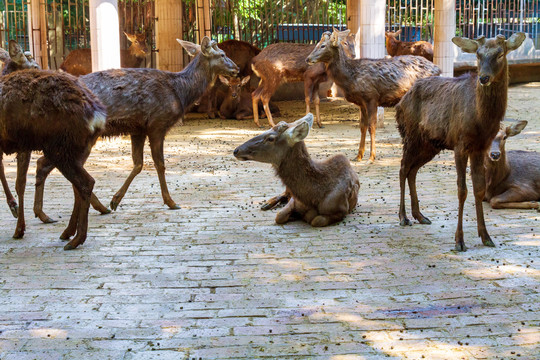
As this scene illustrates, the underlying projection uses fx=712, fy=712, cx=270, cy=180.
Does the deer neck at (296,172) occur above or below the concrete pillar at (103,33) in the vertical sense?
below

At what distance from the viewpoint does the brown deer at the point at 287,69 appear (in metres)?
17.4

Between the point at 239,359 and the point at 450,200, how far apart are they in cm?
553

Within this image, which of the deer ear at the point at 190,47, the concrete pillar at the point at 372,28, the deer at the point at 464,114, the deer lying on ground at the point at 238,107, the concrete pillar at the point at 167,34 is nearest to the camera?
the deer at the point at 464,114

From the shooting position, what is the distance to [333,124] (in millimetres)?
18156

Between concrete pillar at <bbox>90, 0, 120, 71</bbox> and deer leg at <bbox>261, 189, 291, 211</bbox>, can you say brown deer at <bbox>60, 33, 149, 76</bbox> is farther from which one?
deer leg at <bbox>261, 189, 291, 211</bbox>

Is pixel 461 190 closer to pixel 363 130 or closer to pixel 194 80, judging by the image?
pixel 194 80

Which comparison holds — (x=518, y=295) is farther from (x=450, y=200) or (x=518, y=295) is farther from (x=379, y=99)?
(x=379, y=99)

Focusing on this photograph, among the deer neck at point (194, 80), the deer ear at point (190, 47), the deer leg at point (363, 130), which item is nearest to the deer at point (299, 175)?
the deer neck at point (194, 80)

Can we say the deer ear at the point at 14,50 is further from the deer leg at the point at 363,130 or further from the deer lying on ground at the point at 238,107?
the deer lying on ground at the point at 238,107

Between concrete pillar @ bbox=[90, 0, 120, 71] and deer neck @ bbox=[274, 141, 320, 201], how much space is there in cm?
760

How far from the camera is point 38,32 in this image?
1816 cm

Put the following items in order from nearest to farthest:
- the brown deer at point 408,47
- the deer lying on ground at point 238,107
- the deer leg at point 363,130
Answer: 1. the deer leg at point 363,130
2. the deer lying on ground at point 238,107
3. the brown deer at point 408,47

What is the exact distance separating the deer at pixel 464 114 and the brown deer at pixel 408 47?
1294 centimetres

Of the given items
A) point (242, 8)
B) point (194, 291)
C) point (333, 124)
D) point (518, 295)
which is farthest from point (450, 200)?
point (242, 8)
